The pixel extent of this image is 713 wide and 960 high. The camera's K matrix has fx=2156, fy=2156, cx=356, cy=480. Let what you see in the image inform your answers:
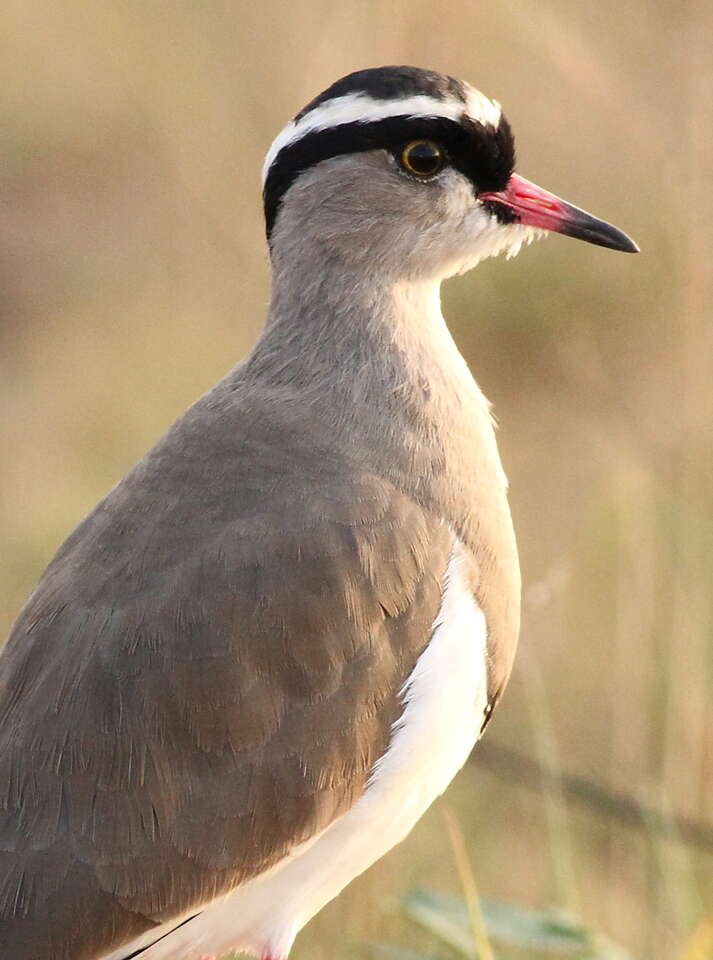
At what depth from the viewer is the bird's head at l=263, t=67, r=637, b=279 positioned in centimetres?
493

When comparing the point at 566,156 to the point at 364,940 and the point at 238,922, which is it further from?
the point at 238,922

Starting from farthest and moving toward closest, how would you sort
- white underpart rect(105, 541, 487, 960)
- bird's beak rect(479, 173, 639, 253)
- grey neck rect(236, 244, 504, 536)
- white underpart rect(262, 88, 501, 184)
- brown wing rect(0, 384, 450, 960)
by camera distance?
bird's beak rect(479, 173, 639, 253) → white underpart rect(262, 88, 501, 184) → grey neck rect(236, 244, 504, 536) → white underpart rect(105, 541, 487, 960) → brown wing rect(0, 384, 450, 960)

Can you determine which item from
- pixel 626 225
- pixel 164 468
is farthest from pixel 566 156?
pixel 164 468

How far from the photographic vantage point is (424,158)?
5023 millimetres

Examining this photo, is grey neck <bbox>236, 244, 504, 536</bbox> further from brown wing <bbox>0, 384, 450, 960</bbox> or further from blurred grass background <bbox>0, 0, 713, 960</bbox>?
blurred grass background <bbox>0, 0, 713, 960</bbox>

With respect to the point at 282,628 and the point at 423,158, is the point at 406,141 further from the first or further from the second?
the point at 282,628

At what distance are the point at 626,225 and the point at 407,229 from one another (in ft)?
12.8

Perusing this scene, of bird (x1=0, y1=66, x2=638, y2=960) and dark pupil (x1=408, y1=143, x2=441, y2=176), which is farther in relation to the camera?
dark pupil (x1=408, y1=143, x2=441, y2=176)

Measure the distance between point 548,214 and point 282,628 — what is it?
54.8 inches

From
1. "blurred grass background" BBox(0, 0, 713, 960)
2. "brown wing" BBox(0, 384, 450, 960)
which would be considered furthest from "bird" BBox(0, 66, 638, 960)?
"blurred grass background" BBox(0, 0, 713, 960)

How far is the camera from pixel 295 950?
5840 mm

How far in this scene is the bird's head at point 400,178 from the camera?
493 cm

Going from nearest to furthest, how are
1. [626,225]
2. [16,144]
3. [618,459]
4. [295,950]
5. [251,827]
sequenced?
1. [251,827]
2. [295,950]
3. [618,459]
4. [626,225]
5. [16,144]

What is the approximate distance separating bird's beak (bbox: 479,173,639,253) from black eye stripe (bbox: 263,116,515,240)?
3 centimetres
